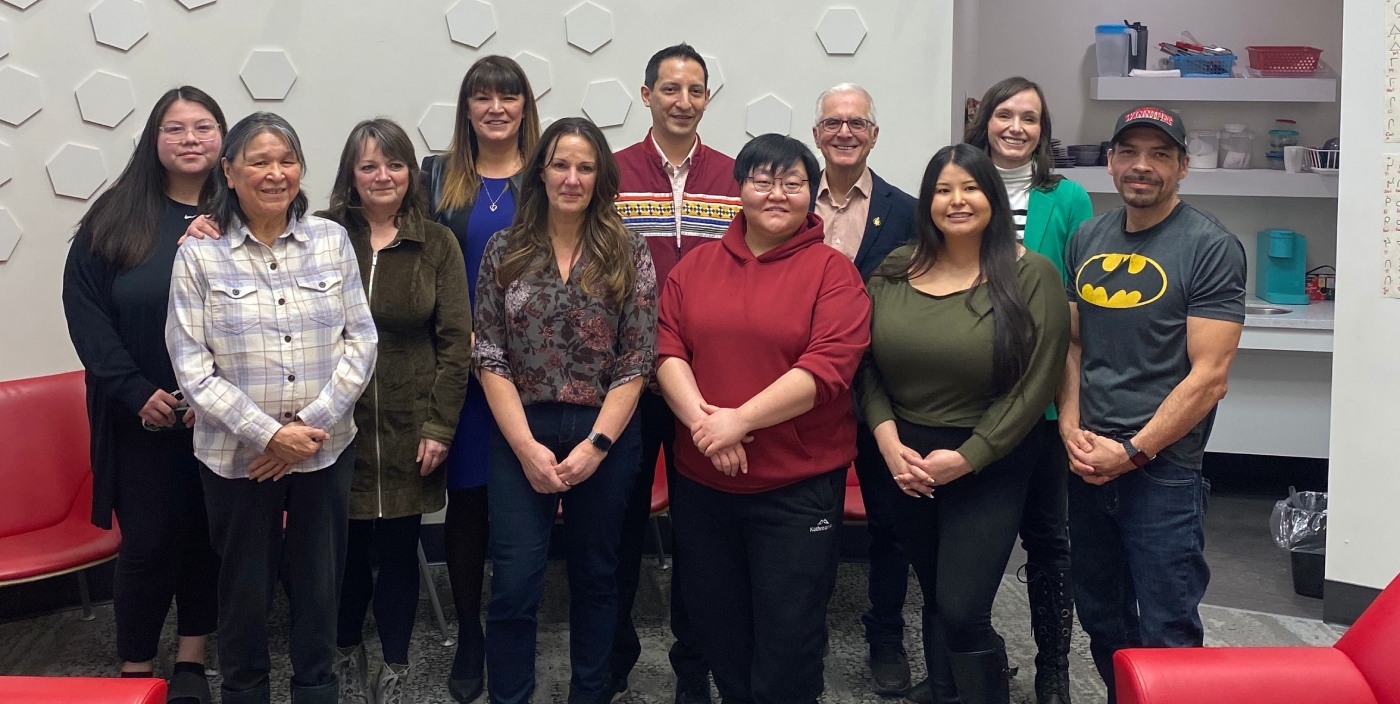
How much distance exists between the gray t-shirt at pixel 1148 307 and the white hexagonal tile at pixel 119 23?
9.69 feet

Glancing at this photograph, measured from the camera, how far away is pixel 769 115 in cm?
394

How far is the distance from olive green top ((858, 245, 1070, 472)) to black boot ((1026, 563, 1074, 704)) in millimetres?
685

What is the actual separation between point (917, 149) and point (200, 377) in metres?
2.36

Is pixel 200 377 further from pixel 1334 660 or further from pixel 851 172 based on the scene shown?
pixel 1334 660

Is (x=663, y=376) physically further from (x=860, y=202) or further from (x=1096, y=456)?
(x=1096, y=456)

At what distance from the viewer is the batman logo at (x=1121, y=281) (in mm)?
2469

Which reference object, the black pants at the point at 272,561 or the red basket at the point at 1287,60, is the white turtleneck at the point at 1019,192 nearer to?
the black pants at the point at 272,561

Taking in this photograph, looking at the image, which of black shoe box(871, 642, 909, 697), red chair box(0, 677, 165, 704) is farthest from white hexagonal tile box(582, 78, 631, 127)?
red chair box(0, 677, 165, 704)

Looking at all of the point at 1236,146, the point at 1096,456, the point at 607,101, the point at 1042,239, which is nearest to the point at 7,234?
the point at 607,101

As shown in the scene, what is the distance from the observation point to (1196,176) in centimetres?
519

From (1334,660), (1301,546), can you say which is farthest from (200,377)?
(1301,546)

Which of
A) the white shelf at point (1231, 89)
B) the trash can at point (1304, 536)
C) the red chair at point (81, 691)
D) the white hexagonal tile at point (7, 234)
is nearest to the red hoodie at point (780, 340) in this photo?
the red chair at point (81, 691)

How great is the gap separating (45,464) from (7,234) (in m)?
0.73

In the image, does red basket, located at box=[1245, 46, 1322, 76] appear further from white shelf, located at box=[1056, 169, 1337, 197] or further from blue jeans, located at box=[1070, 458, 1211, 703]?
blue jeans, located at box=[1070, 458, 1211, 703]
